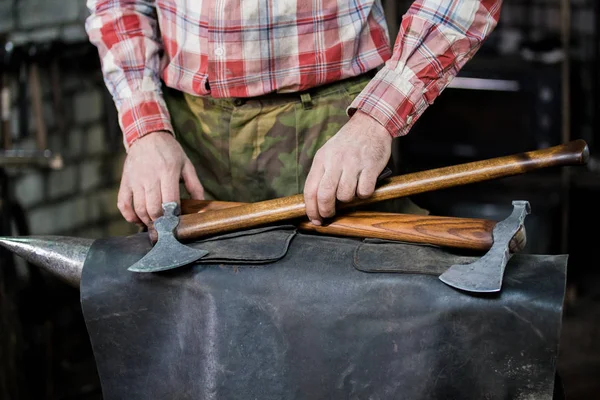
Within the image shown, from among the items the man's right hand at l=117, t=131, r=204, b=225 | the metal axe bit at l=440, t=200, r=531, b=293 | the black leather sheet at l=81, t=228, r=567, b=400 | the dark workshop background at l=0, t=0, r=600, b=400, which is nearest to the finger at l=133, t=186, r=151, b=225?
the man's right hand at l=117, t=131, r=204, b=225

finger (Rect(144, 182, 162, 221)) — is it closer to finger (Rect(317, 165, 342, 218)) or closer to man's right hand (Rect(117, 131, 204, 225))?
man's right hand (Rect(117, 131, 204, 225))

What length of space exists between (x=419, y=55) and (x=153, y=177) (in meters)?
0.49

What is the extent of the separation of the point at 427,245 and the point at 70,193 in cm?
328

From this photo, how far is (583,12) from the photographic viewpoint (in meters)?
4.42

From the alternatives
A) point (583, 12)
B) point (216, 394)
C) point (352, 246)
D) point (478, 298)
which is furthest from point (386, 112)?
point (583, 12)

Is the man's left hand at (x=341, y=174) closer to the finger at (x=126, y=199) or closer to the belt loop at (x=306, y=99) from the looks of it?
the belt loop at (x=306, y=99)

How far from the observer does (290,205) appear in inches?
49.3

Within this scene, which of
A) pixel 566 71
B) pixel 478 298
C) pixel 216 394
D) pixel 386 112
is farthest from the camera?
pixel 566 71

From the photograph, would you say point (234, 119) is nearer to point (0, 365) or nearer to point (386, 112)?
point (386, 112)

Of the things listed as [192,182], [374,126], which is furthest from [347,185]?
[192,182]

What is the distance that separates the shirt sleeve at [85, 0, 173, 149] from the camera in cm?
147

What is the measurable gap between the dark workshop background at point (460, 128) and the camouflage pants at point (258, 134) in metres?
2.12

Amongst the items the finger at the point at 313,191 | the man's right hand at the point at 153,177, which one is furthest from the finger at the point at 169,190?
the finger at the point at 313,191

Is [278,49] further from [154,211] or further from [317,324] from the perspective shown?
[317,324]
